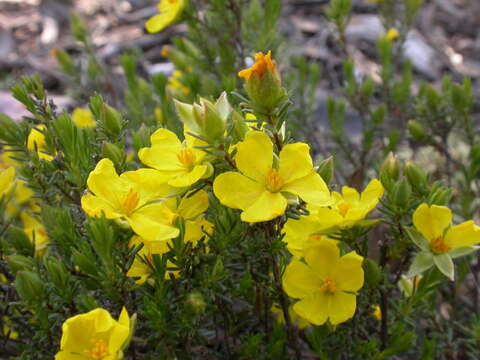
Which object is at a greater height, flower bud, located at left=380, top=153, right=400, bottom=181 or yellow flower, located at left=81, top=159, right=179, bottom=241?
yellow flower, located at left=81, top=159, right=179, bottom=241

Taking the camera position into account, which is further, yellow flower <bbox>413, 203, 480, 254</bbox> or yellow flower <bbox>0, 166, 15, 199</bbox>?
yellow flower <bbox>0, 166, 15, 199</bbox>

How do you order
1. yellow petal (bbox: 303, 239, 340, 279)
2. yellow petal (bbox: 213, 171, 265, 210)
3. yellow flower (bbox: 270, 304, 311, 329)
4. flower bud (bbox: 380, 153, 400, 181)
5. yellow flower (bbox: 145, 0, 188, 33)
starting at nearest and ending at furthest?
yellow petal (bbox: 213, 171, 265, 210) < yellow petal (bbox: 303, 239, 340, 279) < flower bud (bbox: 380, 153, 400, 181) < yellow flower (bbox: 270, 304, 311, 329) < yellow flower (bbox: 145, 0, 188, 33)

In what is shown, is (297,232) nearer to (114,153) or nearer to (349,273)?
(349,273)

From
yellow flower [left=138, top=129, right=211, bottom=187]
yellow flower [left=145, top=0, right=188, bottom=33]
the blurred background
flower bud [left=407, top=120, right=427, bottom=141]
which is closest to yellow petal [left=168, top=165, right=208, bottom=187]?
yellow flower [left=138, top=129, right=211, bottom=187]

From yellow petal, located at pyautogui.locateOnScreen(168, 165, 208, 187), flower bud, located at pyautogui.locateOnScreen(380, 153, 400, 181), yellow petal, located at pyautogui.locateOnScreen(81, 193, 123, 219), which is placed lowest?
flower bud, located at pyautogui.locateOnScreen(380, 153, 400, 181)

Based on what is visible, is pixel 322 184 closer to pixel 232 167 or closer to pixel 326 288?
pixel 232 167

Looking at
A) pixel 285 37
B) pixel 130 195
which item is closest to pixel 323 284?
pixel 130 195

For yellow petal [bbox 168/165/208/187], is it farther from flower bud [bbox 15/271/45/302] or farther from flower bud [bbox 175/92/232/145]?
flower bud [bbox 15/271/45/302]
